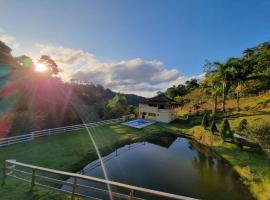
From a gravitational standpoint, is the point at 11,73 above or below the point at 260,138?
above

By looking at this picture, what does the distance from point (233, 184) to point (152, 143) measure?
393 inches

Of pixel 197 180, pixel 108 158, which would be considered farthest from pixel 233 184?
pixel 108 158

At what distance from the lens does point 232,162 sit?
44.0 ft

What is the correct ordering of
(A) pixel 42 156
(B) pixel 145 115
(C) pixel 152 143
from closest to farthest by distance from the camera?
1. (A) pixel 42 156
2. (C) pixel 152 143
3. (B) pixel 145 115

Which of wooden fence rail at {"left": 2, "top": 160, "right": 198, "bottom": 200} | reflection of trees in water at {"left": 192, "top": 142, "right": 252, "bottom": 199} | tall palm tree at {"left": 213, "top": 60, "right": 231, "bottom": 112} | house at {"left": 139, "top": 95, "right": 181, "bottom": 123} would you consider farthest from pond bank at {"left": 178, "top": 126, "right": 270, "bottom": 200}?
tall palm tree at {"left": 213, "top": 60, "right": 231, "bottom": 112}

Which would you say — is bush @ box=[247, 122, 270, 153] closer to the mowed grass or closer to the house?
the mowed grass

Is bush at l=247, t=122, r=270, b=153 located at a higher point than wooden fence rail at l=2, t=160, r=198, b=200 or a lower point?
higher

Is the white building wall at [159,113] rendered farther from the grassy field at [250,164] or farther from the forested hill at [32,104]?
the grassy field at [250,164]

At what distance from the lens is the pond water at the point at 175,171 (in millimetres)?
9673

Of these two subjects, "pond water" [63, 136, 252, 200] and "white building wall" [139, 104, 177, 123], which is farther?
"white building wall" [139, 104, 177, 123]

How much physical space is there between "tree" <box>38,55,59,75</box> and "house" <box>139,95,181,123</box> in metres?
26.0

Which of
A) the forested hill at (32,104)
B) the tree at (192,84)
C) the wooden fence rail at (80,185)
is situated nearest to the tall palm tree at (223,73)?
the forested hill at (32,104)

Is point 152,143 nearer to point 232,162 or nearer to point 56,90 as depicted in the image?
point 232,162

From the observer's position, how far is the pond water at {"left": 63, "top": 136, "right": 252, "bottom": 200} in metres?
9.67
